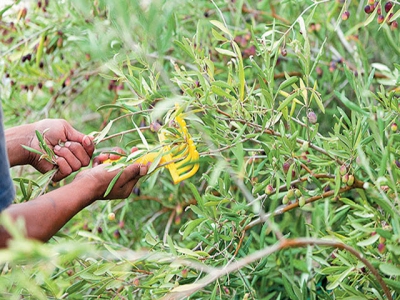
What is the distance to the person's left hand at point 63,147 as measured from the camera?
141 centimetres

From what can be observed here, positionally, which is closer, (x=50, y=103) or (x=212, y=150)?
(x=212, y=150)

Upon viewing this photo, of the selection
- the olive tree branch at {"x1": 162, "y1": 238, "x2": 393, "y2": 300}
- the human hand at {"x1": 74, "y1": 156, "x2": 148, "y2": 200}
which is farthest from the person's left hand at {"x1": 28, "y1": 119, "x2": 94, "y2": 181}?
the olive tree branch at {"x1": 162, "y1": 238, "x2": 393, "y2": 300}

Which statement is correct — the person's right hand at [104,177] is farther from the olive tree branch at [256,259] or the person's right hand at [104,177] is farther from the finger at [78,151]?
the olive tree branch at [256,259]

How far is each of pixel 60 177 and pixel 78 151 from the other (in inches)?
3.0

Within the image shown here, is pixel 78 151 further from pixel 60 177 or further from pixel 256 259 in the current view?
pixel 256 259

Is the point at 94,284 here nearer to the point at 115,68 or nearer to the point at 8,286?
the point at 8,286

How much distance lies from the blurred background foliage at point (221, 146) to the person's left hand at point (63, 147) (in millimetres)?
71

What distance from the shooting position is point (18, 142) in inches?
58.6

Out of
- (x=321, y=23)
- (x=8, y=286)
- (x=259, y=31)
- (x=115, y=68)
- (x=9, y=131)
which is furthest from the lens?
(x=259, y=31)

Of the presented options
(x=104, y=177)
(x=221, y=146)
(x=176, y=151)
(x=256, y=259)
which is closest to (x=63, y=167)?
(x=104, y=177)

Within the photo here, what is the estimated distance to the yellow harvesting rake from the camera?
1229 millimetres

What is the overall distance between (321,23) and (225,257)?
1.01m

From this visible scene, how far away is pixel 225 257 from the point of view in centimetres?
130

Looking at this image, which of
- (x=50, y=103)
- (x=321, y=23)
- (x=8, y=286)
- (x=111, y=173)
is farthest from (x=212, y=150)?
(x=50, y=103)
